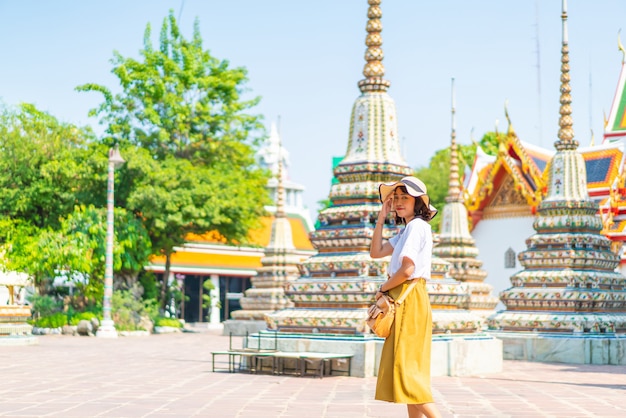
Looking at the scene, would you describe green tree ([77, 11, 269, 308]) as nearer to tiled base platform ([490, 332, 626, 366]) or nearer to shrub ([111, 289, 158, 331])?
shrub ([111, 289, 158, 331])

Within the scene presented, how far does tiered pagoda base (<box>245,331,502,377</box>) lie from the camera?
1243 cm

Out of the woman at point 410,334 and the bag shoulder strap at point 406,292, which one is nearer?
the woman at point 410,334

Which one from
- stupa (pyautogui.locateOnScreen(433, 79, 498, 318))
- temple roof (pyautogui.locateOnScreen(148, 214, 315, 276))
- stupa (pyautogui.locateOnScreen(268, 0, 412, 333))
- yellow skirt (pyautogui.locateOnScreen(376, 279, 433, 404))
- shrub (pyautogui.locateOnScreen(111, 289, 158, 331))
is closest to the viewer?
yellow skirt (pyautogui.locateOnScreen(376, 279, 433, 404))

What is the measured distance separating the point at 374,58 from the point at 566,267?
20.7 ft

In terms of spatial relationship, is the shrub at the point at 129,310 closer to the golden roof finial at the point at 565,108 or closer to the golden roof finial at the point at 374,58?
the golden roof finial at the point at 565,108

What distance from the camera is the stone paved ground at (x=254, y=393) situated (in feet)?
28.1

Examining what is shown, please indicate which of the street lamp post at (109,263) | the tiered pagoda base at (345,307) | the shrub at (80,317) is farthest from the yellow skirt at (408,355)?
the shrub at (80,317)

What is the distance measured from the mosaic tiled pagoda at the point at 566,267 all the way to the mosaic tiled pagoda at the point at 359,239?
4276 millimetres

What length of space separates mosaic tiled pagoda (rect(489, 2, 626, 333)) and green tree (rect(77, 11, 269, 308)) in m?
13.5

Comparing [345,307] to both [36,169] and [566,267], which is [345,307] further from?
[36,169]

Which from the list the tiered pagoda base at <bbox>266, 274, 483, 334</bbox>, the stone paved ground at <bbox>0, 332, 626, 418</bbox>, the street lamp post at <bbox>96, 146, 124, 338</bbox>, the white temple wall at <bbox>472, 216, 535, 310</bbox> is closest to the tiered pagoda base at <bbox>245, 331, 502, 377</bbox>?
the tiered pagoda base at <bbox>266, 274, 483, 334</bbox>

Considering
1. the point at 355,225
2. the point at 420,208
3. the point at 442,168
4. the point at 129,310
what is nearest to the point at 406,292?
the point at 420,208

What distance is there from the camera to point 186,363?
50.0 feet

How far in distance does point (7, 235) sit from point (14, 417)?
22970 mm
